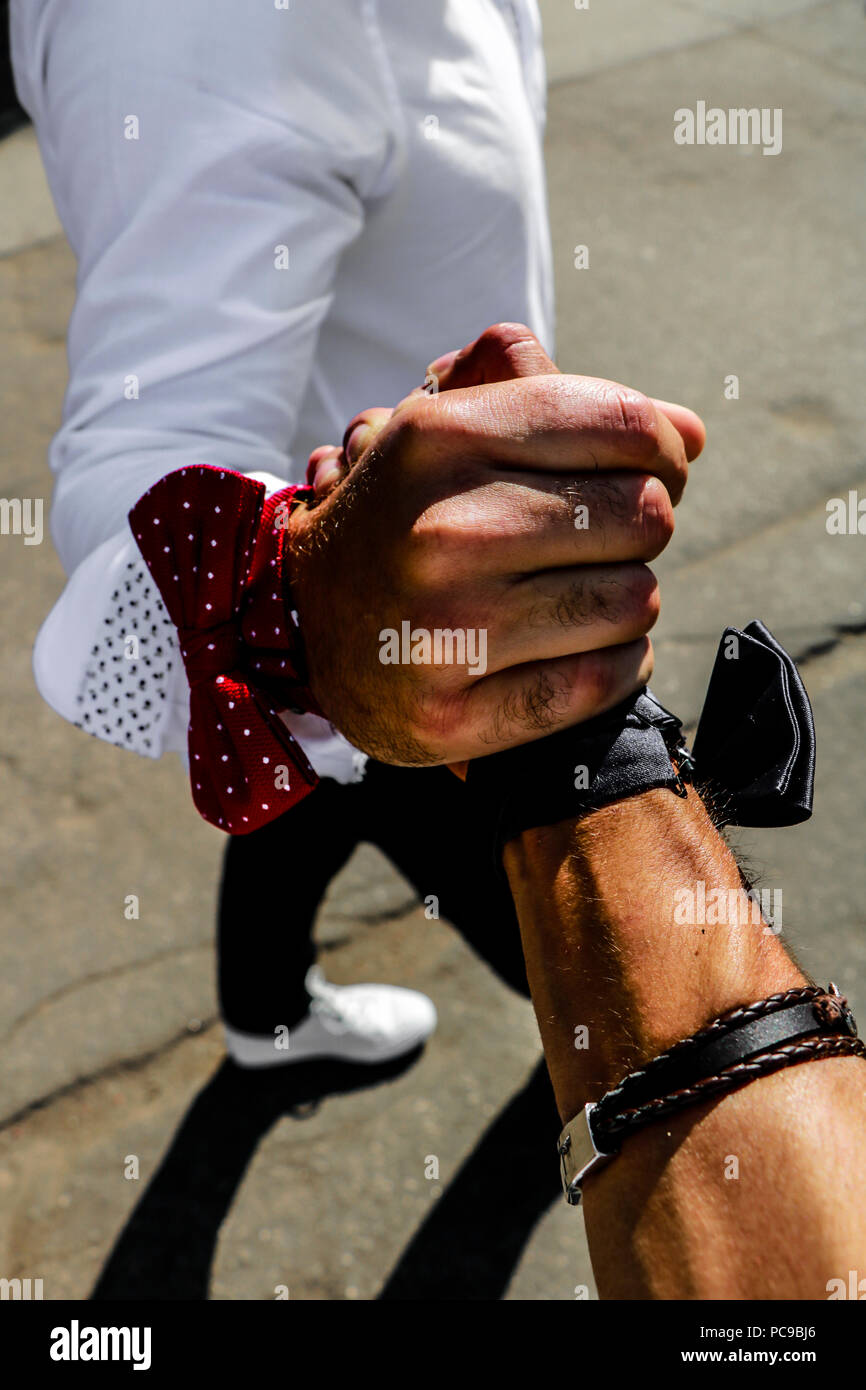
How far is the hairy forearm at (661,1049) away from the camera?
744 mm

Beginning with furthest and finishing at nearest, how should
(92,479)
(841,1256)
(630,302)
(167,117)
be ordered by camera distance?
(630,302)
(92,479)
(167,117)
(841,1256)

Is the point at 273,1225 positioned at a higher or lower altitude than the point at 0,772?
lower

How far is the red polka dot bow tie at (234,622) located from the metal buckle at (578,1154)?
0.44 m

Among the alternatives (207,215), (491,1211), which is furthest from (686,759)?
(491,1211)

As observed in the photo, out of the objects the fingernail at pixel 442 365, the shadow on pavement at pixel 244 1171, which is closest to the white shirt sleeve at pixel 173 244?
the fingernail at pixel 442 365

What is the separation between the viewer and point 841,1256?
2.37 ft

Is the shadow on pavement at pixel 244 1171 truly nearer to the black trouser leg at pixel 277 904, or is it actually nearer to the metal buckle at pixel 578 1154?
the black trouser leg at pixel 277 904

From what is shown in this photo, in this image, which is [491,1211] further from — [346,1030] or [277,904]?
[277,904]

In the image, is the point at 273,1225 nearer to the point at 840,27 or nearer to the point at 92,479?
the point at 92,479

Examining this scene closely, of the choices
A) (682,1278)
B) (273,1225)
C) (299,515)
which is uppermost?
(299,515)

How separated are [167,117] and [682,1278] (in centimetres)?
114

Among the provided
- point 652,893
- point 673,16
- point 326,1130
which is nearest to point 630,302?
point 673,16

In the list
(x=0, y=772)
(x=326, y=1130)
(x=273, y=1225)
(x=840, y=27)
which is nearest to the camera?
(x=273, y=1225)

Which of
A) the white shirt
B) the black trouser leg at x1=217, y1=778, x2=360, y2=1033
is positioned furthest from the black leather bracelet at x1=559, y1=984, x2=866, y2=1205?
the black trouser leg at x1=217, y1=778, x2=360, y2=1033
